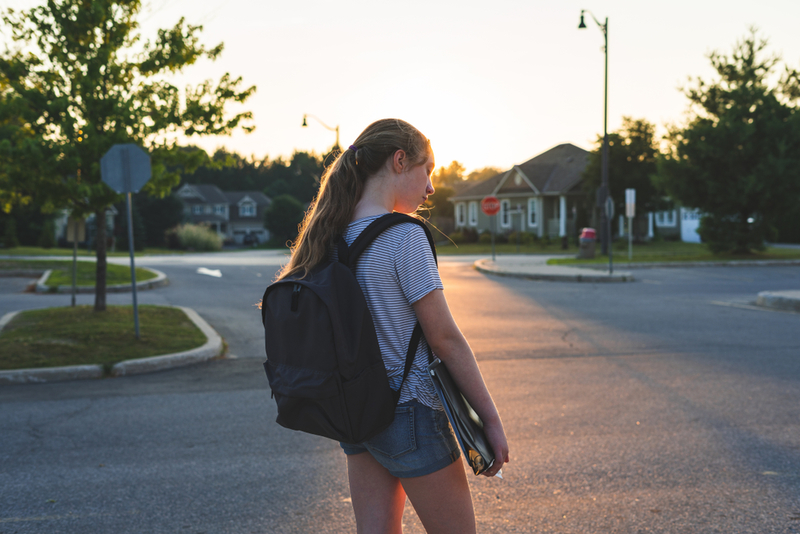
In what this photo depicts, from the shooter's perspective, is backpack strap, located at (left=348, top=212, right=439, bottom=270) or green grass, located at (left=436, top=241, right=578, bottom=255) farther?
green grass, located at (left=436, top=241, right=578, bottom=255)

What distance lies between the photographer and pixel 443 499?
6.39 feet

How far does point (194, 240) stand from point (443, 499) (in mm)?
54101

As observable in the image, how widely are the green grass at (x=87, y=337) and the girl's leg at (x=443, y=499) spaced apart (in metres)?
6.32

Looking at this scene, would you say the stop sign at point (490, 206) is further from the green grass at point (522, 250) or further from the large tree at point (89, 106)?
the large tree at point (89, 106)

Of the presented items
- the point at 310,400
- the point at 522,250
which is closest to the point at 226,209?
the point at 522,250

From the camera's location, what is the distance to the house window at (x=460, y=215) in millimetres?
55000

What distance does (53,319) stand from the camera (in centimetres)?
976

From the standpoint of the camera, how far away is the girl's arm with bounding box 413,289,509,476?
1.85 meters

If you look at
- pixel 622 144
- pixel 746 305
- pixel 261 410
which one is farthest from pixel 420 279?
pixel 622 144

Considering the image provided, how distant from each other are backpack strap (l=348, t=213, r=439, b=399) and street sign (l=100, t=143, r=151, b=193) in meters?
7.42

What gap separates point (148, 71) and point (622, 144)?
33.1 metres

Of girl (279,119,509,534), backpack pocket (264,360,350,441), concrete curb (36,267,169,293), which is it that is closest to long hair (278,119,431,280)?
girl (279,119,509,534)

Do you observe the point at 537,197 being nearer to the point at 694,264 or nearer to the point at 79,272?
the point at 694,264

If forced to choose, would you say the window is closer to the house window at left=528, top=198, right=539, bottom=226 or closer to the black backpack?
the house window at left=528, top=198, right=539, bottom=226
